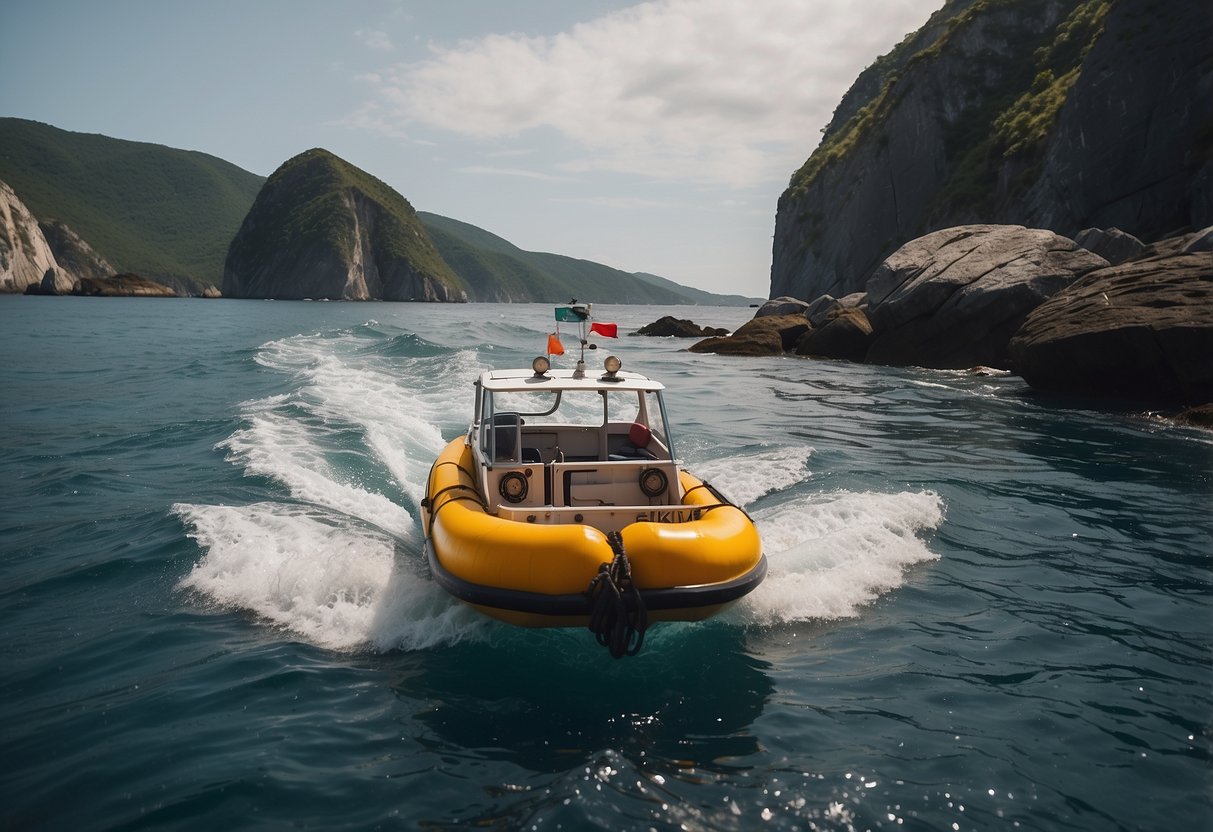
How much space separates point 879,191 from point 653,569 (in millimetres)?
60963

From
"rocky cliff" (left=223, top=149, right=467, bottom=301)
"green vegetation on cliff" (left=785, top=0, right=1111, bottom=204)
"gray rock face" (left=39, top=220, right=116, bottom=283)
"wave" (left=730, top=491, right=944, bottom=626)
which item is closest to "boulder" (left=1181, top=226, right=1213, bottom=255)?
"wave" (left=730, top=491, right=944, bottom=626)

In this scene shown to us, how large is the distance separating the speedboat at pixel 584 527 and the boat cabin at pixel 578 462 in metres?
0.01

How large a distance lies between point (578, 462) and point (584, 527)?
1.98 metres

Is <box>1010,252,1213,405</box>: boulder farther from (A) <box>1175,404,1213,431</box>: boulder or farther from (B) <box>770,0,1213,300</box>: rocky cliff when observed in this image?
(B) <box>770,0,1213,300</box>: rocky cliff

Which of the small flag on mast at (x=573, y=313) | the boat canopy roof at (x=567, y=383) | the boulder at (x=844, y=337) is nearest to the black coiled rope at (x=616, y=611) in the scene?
the boat canopy roof at (x=567, y=383)

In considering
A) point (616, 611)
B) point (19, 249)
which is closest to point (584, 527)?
point (616, 611)

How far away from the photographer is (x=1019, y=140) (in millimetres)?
49719

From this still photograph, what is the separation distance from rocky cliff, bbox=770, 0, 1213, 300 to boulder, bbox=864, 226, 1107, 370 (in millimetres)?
8306

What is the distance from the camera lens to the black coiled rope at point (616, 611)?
638 centimetres

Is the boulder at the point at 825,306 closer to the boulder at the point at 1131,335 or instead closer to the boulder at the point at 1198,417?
the boulder at the point at 1131,335

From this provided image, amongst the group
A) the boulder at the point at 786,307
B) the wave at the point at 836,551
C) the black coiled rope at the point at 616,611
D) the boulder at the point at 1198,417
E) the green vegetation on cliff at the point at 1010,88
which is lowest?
the wave at the point at 836,551

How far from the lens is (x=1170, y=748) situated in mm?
5777

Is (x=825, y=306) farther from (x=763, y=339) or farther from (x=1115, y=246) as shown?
(x=1115, y=246)

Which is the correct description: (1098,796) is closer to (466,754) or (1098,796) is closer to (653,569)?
(653,569)
